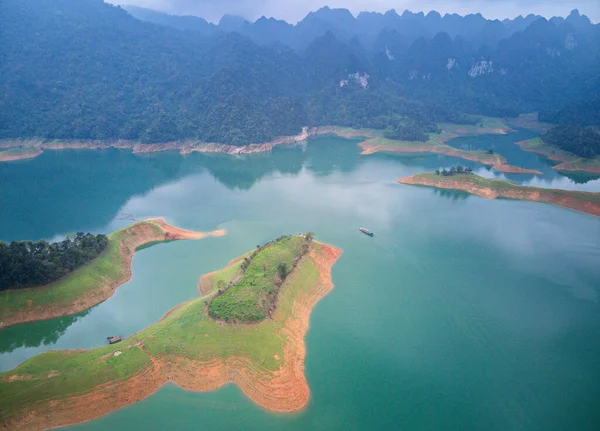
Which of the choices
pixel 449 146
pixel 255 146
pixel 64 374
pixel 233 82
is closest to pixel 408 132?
pixel 449 146

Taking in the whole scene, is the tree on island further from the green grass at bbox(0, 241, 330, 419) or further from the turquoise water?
the turquoise water

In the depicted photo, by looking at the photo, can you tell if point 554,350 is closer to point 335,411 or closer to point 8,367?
point 335,411

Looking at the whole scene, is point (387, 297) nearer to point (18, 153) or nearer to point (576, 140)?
point (576, 140)

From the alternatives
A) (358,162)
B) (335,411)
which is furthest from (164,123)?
(335,411)

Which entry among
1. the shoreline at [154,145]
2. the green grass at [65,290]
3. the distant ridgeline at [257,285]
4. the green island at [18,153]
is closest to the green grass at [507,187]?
the shoreline at [154,145]

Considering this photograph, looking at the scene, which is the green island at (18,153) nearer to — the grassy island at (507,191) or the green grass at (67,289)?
the green grass at (67,289)
